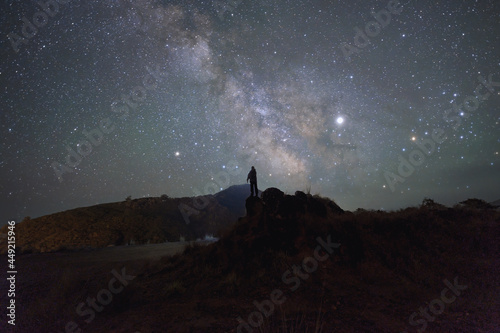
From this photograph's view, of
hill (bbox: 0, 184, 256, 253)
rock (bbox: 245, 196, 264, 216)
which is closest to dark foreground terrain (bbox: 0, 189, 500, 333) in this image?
rock (bbox: 245, 196, 264, 216)

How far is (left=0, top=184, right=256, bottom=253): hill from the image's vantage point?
1962 centimetres

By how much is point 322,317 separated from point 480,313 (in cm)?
384

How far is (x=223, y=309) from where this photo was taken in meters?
5.90

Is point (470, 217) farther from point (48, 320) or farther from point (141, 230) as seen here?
point (141, 230)

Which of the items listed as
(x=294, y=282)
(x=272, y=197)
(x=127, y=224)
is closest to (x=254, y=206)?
(x=272, y=197)

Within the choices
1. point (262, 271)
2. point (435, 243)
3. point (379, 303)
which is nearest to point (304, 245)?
point (262, 271)

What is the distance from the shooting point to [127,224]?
24516 millimetres

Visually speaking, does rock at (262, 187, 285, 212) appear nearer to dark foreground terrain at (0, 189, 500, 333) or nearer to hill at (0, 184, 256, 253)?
dark foreground terrain at (0, 189, 500, 333)

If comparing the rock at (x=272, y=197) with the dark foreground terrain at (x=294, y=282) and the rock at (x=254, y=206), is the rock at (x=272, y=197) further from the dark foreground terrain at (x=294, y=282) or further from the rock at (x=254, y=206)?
the rock at (x=254, y=206)

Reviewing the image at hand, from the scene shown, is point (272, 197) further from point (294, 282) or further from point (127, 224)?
point (127, 224)

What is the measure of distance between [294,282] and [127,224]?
22152 mm

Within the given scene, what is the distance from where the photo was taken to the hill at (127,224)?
19.6 m

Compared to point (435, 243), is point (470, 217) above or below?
above

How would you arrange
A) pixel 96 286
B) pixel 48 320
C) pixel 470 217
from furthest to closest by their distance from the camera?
pixel 470 217, pixel 96 286, pixel 48 320
